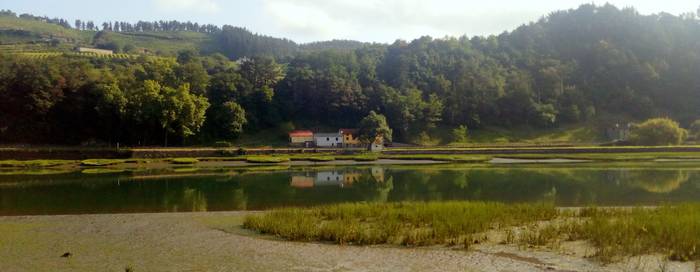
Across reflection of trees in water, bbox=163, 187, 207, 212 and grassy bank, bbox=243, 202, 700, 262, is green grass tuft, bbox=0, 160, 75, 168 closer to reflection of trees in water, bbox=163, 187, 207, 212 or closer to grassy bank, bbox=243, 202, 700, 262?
reflection of trees in water, bbox=163, 187, 207, 212

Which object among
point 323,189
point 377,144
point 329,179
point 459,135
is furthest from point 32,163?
point 459,135

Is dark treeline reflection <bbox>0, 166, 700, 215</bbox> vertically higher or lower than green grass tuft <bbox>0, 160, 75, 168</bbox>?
higher

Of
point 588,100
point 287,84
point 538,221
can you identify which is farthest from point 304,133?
point 538,221

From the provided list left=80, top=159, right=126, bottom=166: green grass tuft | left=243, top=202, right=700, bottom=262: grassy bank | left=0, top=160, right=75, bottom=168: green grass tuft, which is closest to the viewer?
left=243, top=202, right=700, bottom=262: grassy bank

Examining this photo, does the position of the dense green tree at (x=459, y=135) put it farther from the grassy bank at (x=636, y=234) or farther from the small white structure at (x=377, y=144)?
the grassy bank at (x=636, y=234)

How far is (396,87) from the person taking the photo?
12081cm

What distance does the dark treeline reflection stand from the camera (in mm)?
28234

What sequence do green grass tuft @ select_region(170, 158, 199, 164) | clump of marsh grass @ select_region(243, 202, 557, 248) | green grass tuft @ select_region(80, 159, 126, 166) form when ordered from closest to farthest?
1. clump of marsh grass @ select_region(243, 202, 557, 248)
2. green grass tuft @ select_region(80, 159, 126, 166)
3. green grass tuft @ select_region(170, 158, 199, 164)

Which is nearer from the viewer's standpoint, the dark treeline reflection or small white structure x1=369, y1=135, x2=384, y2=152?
the dark treeline reflection

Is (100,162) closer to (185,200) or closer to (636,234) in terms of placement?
(185,200)

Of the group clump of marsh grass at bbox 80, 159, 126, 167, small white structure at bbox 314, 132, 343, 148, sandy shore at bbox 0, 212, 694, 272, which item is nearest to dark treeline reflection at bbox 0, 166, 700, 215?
sandy shore at bbox 0, 212, 694, 272

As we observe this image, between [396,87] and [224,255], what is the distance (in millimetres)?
107386

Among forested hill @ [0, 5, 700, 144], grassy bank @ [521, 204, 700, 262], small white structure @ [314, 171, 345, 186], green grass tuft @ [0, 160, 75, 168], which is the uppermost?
forested hill @ [0, 5, 700, 144]

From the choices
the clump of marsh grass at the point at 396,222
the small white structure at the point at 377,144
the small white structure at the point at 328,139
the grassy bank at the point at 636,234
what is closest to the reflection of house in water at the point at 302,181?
the clump of marsh grass at the point at 396,222
